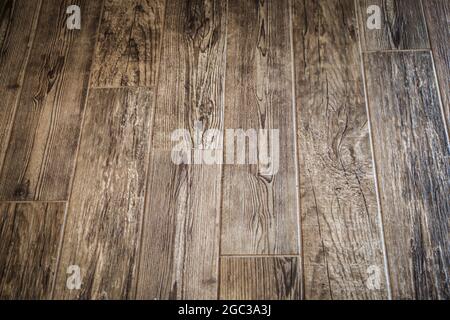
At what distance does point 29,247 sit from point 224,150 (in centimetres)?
62

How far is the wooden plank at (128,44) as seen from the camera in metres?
1.48

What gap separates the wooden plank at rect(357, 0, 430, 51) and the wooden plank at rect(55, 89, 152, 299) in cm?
80

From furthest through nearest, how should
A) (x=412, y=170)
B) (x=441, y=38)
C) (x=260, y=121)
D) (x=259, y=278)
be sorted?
(x=441, y=38) < (x=260, y=121) < (x=412, y=170) < (x=259, y=278)

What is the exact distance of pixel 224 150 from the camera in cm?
133

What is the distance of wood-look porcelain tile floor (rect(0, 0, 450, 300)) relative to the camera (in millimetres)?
1165

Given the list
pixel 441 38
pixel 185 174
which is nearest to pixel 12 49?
pixel 185 174

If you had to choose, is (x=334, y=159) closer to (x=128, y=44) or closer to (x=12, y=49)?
(x=128, y=44)

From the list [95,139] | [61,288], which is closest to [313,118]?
[95,139]

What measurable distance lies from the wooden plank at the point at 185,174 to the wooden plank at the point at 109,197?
0.13ft

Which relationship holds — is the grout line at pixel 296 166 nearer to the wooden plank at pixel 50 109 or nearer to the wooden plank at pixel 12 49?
the wooden plank at pixel 50 109

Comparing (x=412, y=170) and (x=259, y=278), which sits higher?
(x=412, y=170)

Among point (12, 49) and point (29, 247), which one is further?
point (12, 49)

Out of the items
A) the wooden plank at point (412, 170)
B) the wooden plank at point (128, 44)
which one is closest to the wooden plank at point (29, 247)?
the wooden plank at point (128, 44)
